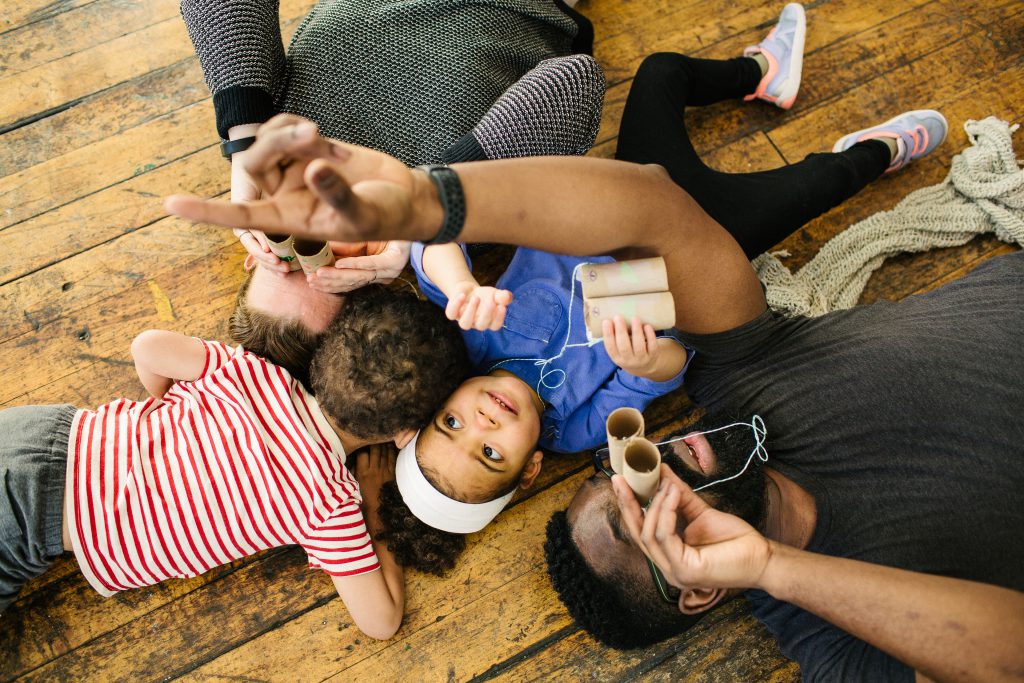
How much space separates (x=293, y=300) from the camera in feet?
5.07

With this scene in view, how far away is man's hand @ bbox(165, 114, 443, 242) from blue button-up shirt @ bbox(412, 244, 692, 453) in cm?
64

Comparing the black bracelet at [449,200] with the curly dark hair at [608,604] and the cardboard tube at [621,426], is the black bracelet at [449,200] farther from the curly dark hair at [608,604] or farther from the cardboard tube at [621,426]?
the curly dark hair at [608,604]

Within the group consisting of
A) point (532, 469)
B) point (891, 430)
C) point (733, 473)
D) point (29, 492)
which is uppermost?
point (891, 430)

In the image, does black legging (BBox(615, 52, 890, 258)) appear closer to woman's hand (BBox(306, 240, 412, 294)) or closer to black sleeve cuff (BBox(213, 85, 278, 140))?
woman's hand (BBox(306, 240, 412, 294))

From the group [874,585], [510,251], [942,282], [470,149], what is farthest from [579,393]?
[942,282]

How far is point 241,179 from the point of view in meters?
1.59

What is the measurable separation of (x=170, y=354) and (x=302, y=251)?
409 mm

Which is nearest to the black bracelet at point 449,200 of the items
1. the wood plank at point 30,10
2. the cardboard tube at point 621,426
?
the cardboard tube at point 621,426

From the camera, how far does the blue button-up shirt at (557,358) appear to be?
160 cm

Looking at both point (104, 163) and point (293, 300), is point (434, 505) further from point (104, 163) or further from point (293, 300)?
point (104, 163)

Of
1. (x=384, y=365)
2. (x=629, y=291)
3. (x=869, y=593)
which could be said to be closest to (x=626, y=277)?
(x=629, y=291)

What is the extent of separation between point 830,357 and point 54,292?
5.97ft

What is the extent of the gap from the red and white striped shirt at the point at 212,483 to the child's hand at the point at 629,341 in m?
0.67

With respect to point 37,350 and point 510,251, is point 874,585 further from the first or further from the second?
point 37,350
